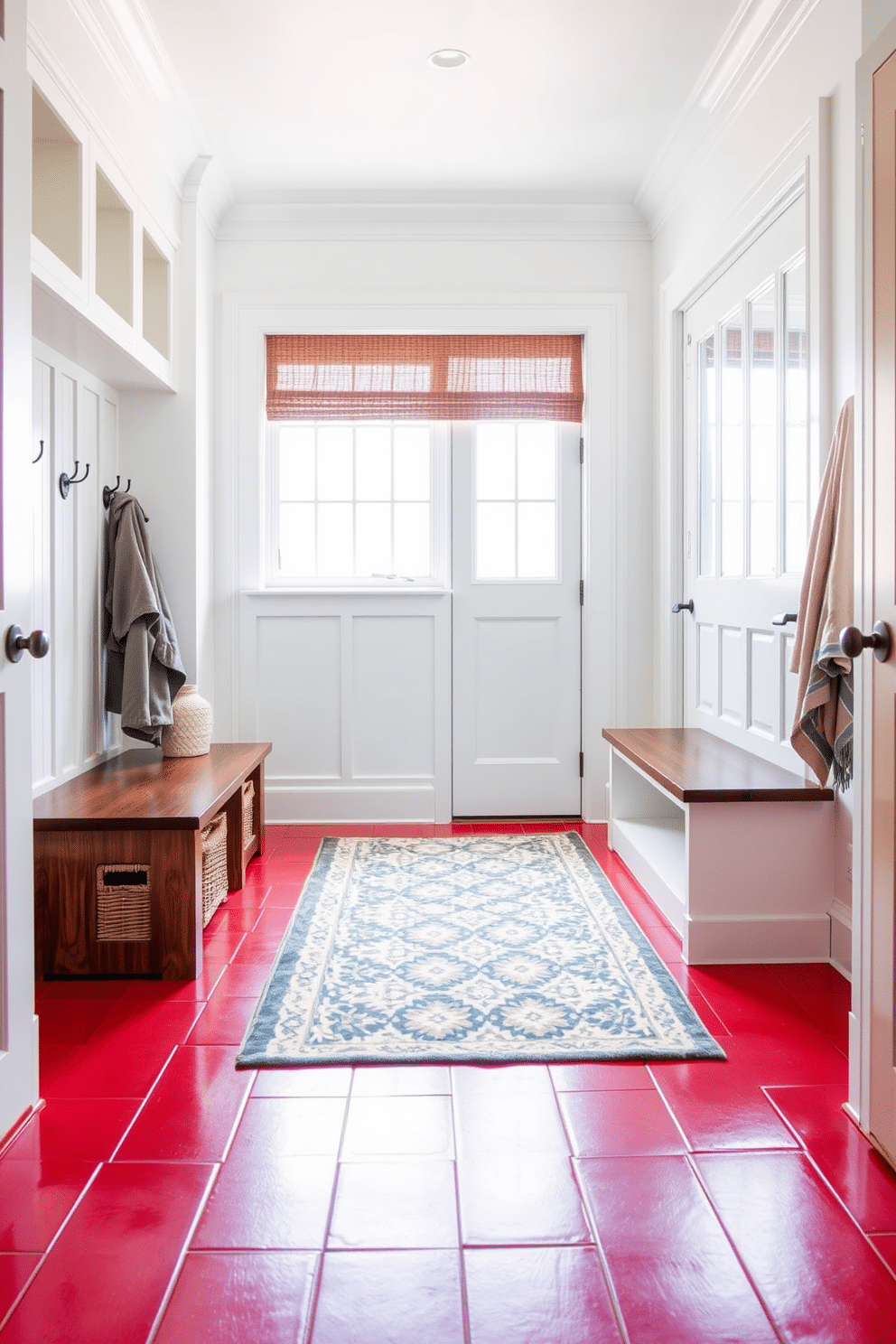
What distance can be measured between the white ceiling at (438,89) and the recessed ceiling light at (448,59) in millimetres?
29

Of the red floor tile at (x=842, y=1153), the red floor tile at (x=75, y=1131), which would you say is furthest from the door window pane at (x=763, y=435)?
the red floor tile at (x=75, y=1131)

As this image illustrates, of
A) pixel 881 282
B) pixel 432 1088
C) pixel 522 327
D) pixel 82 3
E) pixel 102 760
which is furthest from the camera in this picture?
pixel 522 327

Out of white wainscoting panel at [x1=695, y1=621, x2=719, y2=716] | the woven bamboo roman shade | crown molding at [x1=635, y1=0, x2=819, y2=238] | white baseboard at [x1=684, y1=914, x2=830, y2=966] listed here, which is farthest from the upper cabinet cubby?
white baseboard at [x1=684, y1=914, x2=830, y2=966]

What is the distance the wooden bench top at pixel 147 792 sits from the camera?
279 centimetres

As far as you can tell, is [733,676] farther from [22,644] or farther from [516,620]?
[22,644]

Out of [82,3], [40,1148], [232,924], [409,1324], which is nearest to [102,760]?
[232,924]

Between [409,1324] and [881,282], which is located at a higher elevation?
[881,282]

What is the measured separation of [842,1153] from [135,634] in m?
2.78

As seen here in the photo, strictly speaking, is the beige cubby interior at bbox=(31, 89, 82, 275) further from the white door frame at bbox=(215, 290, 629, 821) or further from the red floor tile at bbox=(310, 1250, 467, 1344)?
A: the red floor tile at bbox=(310, 1250, 467, 1344)

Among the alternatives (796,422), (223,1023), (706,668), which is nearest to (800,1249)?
(223,1023)

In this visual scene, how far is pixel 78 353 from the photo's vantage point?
3.36 meters

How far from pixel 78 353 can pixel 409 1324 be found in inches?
116

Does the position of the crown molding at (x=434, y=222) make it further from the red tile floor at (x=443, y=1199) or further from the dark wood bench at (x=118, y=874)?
the red tile floor at (x=443, y=1199)

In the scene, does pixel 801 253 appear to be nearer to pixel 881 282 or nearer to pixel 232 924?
pixel 881 282
